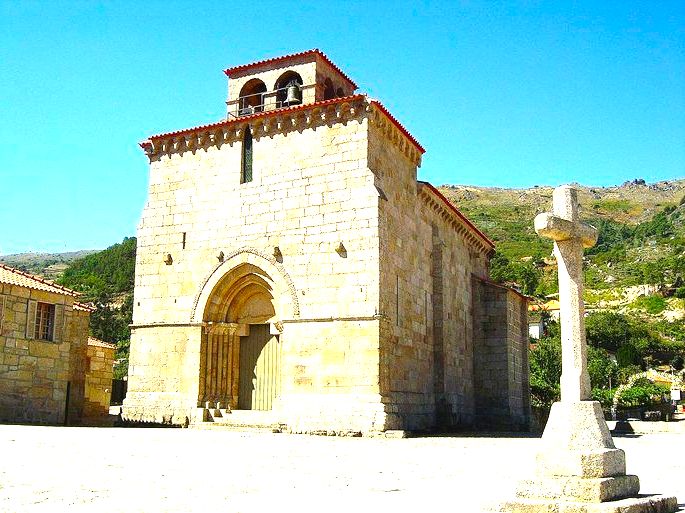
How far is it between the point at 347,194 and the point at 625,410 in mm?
24605

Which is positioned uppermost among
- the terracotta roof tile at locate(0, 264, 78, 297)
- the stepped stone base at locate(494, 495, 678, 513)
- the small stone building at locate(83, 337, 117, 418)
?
the terracotta roof tile at locate(0, 264, 78, 297)

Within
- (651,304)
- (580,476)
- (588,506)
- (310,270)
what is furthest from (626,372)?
(588,506)

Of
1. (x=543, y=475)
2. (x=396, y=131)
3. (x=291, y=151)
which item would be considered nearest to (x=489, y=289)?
(x=396, y=131)

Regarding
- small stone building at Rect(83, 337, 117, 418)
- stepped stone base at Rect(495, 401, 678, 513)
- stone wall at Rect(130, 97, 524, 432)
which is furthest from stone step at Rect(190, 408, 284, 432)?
stepped stone base at Rect(495, 401, 678, 513)

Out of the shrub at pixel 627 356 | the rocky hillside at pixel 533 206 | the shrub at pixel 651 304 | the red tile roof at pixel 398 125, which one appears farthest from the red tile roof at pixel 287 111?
the rocky hillside at pixel 533 206

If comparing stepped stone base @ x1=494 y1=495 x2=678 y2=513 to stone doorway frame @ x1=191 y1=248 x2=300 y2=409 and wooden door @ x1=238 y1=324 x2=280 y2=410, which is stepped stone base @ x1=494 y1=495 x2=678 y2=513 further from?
wooden door @ x1=238 y1=324 x2=280 y2=410

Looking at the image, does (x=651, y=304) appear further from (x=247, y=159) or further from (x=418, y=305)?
(x=247, y=159)

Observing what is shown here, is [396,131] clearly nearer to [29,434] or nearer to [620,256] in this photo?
[29,434]

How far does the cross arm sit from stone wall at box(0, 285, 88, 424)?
16528 millimetres

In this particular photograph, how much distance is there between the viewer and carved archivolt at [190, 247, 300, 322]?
18016 mm

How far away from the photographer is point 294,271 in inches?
713

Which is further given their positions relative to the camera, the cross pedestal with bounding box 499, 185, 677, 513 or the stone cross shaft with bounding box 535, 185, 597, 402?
the stone cross shaft with bounding box 535, 185, 597, 402

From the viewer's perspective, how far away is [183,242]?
65.6 feet

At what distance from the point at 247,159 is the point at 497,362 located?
1220 cm
